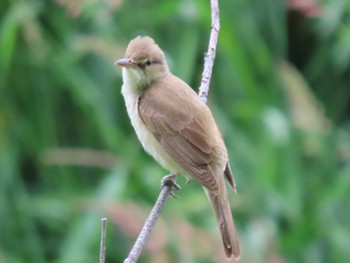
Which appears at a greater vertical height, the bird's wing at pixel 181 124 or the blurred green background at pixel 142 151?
the bird's wing at pixel 181 124

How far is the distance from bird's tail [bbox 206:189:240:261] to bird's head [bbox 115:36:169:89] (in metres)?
0.55

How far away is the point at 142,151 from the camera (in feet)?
17.4

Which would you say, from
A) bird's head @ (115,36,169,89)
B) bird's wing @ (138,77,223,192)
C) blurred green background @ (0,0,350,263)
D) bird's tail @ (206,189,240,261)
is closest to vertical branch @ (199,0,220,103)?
bird's wing @ (138,77,223,192)

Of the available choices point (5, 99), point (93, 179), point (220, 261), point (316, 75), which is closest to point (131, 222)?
point (220, 261)

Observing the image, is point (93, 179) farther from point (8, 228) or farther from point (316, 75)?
point (316, 75)

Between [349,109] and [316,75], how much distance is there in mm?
265

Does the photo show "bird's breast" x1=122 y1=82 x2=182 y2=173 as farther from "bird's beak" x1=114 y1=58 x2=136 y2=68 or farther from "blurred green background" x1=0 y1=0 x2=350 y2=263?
"blurred green background" x1=0 y1=0 x2=350 y2=263

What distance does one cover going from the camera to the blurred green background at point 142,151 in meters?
4.95

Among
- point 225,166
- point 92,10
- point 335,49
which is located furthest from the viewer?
point 335,49

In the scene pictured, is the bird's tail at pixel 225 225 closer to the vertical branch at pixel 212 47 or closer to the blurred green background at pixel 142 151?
the vertical branch at pixel 212 47

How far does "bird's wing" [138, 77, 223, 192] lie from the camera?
3.91m

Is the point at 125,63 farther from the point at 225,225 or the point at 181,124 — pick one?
the point at 225,225

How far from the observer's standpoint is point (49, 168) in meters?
5.38

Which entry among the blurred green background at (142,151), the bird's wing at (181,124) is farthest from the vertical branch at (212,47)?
the blurred green background at (142,151)
